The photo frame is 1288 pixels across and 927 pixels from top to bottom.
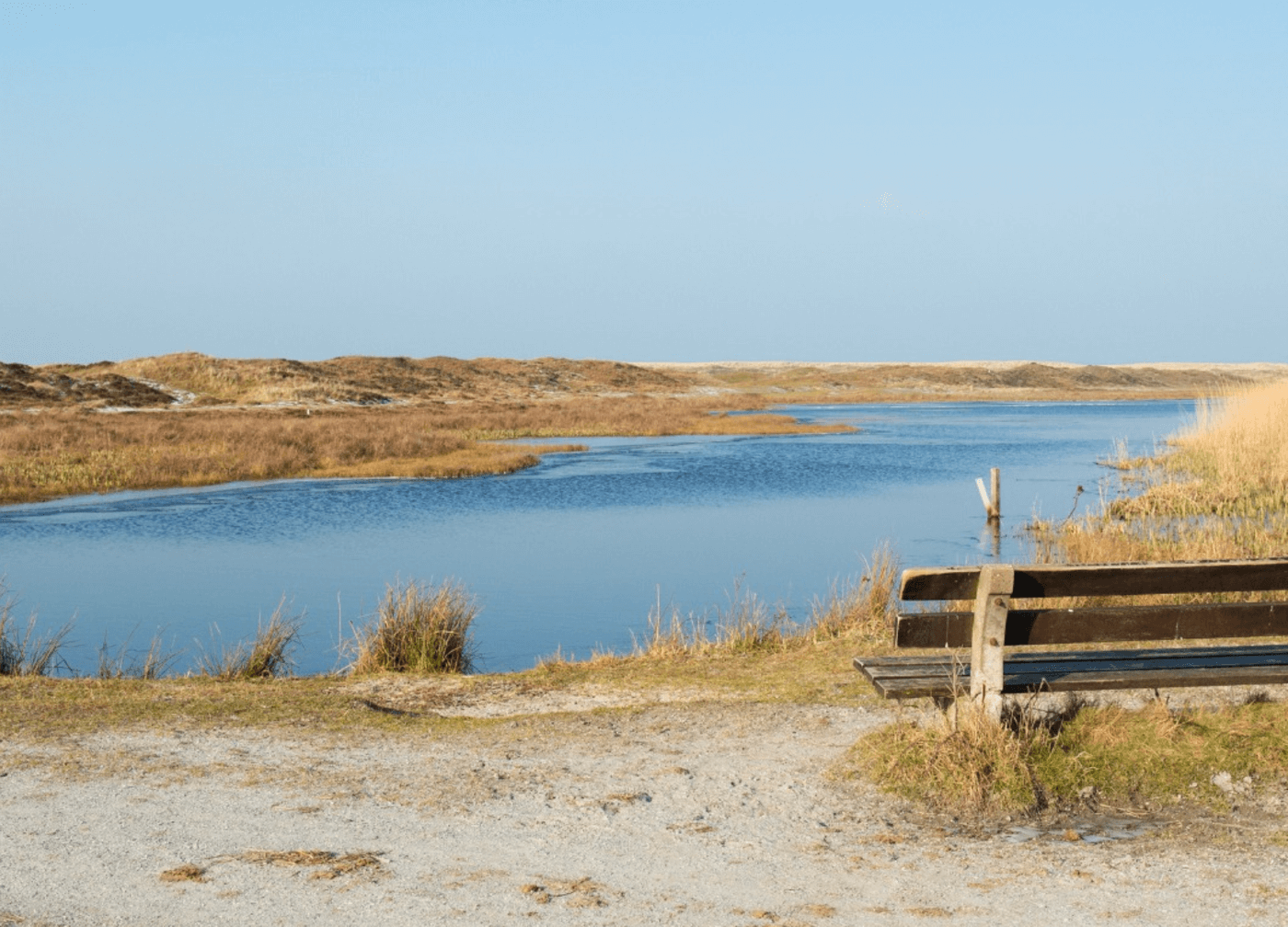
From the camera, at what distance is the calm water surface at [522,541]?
49.6 ft

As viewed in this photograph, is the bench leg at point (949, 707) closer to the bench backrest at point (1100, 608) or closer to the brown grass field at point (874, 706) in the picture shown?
the brown grass field at point (874, 706)

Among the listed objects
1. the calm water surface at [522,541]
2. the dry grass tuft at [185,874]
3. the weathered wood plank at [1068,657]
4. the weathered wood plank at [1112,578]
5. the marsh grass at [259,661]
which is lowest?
the calm water surface at [522,541]

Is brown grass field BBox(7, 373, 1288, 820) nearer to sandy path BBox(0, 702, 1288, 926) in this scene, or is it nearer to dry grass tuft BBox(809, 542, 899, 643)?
dry grass tuft BBox(809, 542, 899, 643)

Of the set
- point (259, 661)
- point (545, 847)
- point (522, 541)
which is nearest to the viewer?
point (545, 847)

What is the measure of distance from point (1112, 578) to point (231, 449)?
3568cm

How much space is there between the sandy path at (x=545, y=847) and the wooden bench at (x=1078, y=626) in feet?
2.44

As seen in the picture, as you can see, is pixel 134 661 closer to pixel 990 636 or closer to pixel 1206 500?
pixel 990 636

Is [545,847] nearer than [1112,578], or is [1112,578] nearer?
[545,847]

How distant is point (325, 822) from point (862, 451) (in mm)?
→ 40440

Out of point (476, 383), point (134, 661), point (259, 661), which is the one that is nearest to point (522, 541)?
point (134, 661)

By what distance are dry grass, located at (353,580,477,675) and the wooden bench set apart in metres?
5.31

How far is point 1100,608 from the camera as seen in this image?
548cm

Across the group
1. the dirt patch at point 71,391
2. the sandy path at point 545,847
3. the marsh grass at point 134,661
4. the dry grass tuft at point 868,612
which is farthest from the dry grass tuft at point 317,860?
the dirt patch at point 71,391

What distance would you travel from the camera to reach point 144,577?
18328mm
